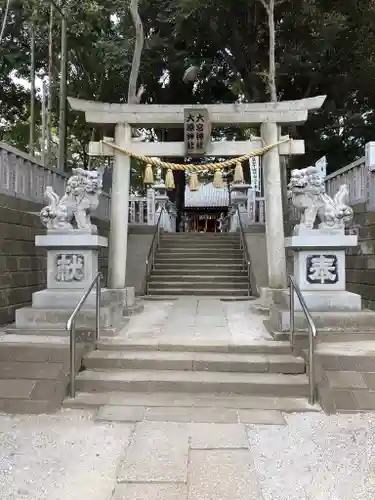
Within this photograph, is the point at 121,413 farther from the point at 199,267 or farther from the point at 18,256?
the point at 199,267

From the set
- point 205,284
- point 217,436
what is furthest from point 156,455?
point 205,284

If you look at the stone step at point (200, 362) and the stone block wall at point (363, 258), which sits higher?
the stone block wall at point (363, 258)

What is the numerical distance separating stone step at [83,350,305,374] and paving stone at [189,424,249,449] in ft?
3.69

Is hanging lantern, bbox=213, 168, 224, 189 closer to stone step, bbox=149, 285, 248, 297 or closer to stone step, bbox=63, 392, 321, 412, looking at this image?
stone step, bbox=149, 285, 248, 297

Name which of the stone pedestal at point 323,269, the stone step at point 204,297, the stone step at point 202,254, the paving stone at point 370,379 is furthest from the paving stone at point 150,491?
the stone step at point 202,254

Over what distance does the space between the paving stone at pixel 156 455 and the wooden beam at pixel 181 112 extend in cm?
575

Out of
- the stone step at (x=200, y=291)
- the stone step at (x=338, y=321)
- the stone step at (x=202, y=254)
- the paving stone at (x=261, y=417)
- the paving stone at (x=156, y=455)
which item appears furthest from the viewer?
the stone step at (x=202, y=254)

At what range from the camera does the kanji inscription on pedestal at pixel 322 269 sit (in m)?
6.17

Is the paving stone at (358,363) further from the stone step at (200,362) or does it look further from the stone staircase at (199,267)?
the stone staircase at (199,267)

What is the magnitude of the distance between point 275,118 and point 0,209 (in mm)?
5165

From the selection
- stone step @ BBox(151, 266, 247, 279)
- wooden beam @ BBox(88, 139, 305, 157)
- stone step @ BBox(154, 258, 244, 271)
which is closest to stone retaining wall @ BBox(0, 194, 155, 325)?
wooden beam @ BBox(88, 139, 305, 157)

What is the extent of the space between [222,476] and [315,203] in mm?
4312

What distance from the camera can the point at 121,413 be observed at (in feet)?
13.8

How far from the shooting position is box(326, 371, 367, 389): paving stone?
14.6 ft
